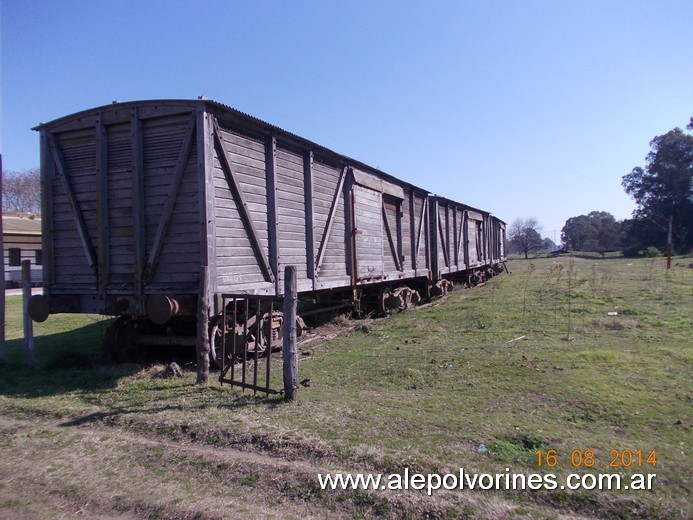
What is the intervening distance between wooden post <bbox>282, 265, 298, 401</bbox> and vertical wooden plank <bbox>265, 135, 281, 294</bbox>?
2337 millimetres

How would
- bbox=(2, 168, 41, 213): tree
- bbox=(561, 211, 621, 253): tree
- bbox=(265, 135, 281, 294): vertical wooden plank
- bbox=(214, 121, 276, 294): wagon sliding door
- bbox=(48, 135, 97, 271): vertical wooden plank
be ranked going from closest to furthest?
1. bbox=(214, 121, 276, 294): wagon sliding door
2. bbox=(48, 135, 97, 271): vertical wooden plank
3. bbox=(265, 135, 281, 294): vertical wooden plank
4. bbox=(2, 168, 41, 213): tree
5. bbox=(561, 211, 621, 253): tree

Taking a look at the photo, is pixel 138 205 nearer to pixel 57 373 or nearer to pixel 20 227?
pixel 57 373

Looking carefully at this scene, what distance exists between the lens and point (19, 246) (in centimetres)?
2231

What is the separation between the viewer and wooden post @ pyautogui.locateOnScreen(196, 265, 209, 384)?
5949mm

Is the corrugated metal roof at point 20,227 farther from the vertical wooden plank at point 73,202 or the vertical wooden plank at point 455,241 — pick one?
the vertical wooden plank at point 455,241

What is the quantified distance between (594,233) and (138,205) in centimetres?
7999

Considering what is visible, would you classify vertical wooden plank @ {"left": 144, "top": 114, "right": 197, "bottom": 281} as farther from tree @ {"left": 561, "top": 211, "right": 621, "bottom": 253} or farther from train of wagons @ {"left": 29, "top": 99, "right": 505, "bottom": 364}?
tree @ {"left": 561, "top": 211, "right": 621, "bottom": 253}

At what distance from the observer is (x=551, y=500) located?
3.14 meters

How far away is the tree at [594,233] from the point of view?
7156 centimetres

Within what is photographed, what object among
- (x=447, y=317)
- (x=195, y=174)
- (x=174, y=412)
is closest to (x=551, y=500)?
(x=174, y=412)

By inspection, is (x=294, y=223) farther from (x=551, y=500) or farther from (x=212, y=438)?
(x=551, y=500)

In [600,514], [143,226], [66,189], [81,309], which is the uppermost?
[66,189]

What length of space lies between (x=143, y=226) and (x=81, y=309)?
1.68 metres

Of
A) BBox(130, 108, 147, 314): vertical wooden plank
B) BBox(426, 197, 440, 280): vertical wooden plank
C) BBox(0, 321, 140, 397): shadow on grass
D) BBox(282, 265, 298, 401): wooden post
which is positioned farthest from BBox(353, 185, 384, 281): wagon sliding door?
BBox(0, 321, 140, 397): shadow on grass
